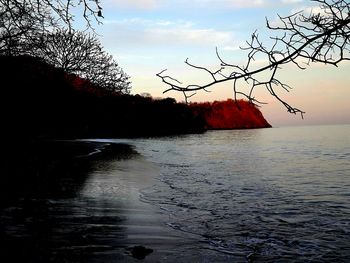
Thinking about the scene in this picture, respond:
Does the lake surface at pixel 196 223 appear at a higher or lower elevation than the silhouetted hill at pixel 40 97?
lower

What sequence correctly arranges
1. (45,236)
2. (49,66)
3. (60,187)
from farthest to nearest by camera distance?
(49,66) < (60,187) < (45,236)

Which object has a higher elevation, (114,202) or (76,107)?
(76,107)

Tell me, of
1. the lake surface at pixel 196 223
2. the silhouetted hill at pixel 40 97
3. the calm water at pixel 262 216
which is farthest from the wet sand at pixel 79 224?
the silhouetted hill at pixel 40 97

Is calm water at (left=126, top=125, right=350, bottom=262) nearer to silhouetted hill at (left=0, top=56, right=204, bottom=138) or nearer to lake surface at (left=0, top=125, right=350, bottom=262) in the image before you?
lake surface at (left=0, top=125, right=350, bottom=262)

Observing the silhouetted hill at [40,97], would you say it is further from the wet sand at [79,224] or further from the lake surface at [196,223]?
the wet sand at [79,224]

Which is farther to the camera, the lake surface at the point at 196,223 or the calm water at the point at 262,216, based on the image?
the calm water at the point at 262,216

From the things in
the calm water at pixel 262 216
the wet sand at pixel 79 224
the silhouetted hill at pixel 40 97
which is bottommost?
the calm water at pixel 262 216

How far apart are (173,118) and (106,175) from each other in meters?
109

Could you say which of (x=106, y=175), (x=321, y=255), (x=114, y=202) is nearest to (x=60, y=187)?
(x=114, y=202)

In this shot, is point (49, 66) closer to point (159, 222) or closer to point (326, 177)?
point (326, 177)

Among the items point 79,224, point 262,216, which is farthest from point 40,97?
point 79,224

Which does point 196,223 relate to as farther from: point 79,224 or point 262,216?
point 79,224

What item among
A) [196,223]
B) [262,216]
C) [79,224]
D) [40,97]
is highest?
[40,97]

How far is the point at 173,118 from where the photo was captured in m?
124
